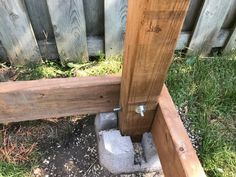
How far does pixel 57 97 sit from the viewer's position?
163cm

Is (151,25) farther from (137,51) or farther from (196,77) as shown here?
(196,77)

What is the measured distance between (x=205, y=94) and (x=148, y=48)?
1354mm

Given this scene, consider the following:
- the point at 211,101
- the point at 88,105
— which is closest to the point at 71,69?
the point at 88,105

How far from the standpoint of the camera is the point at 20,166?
→ 1920 millimetres

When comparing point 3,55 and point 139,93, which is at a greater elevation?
point 3,55

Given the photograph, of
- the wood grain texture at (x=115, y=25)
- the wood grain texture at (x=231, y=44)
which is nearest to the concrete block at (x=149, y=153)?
the wood grain texture at (x=115, y=25)

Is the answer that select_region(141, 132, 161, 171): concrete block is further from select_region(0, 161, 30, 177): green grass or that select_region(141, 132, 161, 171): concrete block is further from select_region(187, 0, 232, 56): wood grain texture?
select_region(187, 0, 232, 56): wood grain texture

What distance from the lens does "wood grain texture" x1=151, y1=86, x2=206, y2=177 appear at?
50.8 inches

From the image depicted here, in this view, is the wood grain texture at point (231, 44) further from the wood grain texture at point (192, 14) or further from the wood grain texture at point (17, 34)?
the wood grain texture at point (17, 34)

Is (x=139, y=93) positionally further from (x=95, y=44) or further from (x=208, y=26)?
(x=208, y=26)

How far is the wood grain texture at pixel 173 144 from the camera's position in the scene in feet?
4.23

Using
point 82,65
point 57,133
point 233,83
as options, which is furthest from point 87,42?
point 233,83

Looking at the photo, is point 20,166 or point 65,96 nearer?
point 65,96

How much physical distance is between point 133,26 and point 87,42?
1363mm
